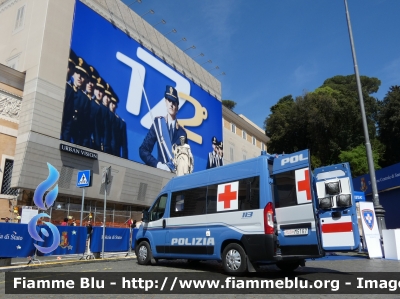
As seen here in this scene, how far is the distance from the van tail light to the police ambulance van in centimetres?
2

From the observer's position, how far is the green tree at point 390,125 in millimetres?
41125

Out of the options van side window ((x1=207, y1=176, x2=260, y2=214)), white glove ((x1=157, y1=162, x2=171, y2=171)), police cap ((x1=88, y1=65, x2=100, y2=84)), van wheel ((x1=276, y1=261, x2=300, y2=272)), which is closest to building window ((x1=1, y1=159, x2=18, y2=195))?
police cap ((x1=88, y1=65, x2=100, y2=84))

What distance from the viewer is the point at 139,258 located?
1127 cm

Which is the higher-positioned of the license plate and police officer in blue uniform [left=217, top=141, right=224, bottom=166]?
police officer in blue uniform [left=217, top=141, right=224, bottom=166]

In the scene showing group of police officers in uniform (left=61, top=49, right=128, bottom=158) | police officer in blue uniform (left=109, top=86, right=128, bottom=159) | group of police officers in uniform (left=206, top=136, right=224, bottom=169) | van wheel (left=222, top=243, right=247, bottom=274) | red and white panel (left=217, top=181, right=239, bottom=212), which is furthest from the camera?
group of police officers in uniform (left=206, top=136, right=224, bottom=169)

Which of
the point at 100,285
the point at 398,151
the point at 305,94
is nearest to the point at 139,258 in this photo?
the point at 100,285

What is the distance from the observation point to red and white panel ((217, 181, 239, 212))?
8.85 m

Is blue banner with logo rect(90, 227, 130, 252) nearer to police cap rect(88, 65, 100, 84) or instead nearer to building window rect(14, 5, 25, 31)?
police cap rect(88, 65, 100, 84)

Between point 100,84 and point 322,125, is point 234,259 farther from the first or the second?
point 322,125

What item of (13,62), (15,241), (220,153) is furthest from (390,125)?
(15,241)

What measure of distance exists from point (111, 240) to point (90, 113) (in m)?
12.3

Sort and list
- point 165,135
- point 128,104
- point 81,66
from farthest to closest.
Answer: point 165,135 → point 128,104 → point 81,66

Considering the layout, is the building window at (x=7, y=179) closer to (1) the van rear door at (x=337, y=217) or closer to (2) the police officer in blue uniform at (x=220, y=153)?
(1) the van rear door at (x=337, y=217)

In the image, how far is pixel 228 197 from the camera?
9031 millimetres
